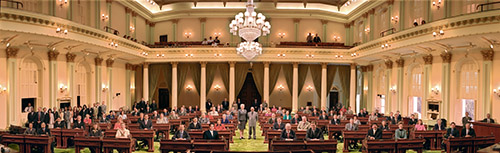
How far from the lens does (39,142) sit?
999 cm

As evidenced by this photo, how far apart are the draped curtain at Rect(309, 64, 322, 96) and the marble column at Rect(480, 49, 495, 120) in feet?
43.6

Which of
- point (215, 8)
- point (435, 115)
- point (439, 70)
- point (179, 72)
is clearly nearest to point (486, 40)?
point (439, 70)

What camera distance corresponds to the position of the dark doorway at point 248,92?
29.0m

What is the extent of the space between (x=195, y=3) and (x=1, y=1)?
15.5 meters

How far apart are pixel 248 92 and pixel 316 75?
5.66 m

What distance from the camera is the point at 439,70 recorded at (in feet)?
58.4

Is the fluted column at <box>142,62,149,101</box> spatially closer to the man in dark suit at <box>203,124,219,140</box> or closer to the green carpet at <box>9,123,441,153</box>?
the green carpet at <box>9,123,441,153</box>

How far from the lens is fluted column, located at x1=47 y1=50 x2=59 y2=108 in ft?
56.2

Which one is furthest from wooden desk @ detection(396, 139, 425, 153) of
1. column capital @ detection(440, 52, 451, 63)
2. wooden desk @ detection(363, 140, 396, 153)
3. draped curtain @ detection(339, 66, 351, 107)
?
draped curtain @ detection(339, 66, 351, 107)

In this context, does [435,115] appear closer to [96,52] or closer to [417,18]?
[417,18]

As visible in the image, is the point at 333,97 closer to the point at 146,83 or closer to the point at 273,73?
the point at 273,73

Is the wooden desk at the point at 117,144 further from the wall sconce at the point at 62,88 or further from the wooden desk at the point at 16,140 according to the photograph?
the wall sconce at the point at 62,88

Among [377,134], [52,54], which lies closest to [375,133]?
[377,134]

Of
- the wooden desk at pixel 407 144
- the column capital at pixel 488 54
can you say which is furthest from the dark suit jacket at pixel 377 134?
the column capital at pixel 488 54
